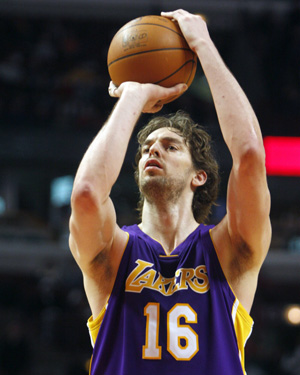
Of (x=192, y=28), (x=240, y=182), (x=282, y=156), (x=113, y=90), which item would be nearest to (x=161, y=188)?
(x=240, y=182)

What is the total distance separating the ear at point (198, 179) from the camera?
3272mm

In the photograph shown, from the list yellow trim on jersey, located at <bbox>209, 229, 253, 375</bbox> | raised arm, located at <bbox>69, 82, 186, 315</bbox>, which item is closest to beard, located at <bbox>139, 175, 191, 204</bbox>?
raised arm, located at <bbox>69, 82, 186, 315</bbox>

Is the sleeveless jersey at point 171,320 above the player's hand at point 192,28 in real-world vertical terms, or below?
below

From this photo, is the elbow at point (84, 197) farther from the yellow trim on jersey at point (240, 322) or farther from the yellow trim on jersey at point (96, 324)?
the yellow trim on jersey at point (240, 322)

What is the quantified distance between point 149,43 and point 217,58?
383mm

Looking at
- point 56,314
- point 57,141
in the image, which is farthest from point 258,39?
point 56,314

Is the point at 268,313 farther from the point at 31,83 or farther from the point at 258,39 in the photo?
the point at 31,83

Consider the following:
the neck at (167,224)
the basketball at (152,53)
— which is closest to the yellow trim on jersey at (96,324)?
the neck at (167,224)

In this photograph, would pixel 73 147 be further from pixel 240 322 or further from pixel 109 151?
pixel 240 322

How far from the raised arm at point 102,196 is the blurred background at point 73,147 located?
20.6 ft

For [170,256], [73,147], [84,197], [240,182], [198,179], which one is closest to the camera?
[84,197]

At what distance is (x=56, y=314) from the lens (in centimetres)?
995

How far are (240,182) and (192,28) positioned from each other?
2.94ft

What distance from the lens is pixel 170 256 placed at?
286cm
